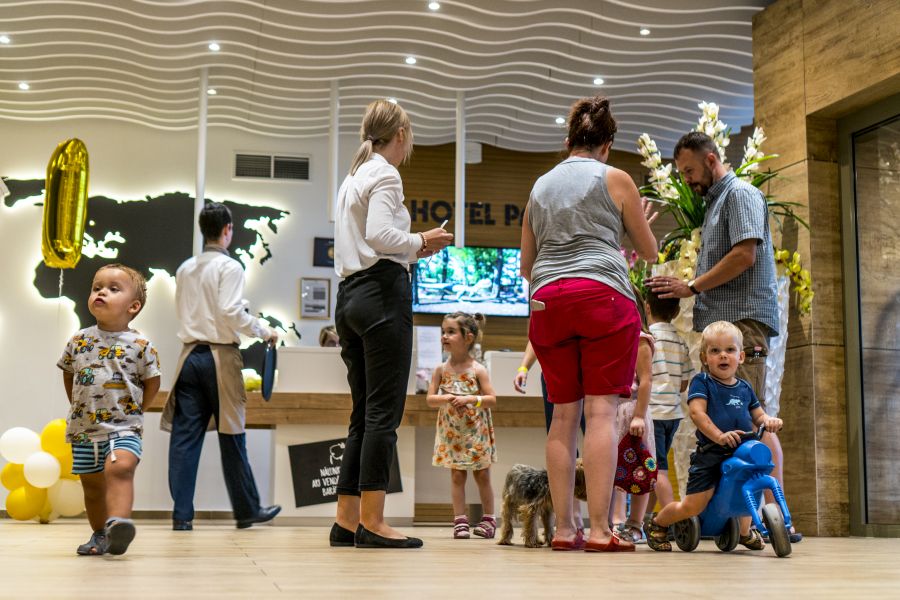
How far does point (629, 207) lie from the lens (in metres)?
3.12

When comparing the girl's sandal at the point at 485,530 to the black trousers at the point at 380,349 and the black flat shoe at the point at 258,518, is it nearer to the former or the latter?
the black flat shoe at the point at 258,518

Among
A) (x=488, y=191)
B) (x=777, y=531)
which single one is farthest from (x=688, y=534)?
(x=488, y=191)

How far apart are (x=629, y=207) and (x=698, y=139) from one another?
0.99 metres

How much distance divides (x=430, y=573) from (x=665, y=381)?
2186 millimetres

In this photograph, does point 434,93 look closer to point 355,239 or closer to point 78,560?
point 355,239

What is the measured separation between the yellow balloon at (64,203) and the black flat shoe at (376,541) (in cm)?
469

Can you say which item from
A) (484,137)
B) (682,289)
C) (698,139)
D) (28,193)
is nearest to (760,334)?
(682,289)

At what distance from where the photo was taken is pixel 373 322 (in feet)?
10.3

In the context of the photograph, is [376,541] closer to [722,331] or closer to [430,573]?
[430,573]

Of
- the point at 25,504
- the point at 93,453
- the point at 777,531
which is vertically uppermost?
the point at 93,453

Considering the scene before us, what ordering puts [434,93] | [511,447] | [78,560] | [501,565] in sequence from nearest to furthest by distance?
[501,565] < [78,560] < [511,447] < [434,93]

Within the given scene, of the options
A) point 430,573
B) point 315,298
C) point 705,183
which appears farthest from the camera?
point 315,298

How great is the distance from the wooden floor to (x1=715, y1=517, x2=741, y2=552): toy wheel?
83mm

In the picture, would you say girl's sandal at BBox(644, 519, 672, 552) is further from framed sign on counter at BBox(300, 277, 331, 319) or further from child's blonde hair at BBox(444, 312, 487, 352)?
framed sign on counter at BBox(300, 277, 331, 319)
